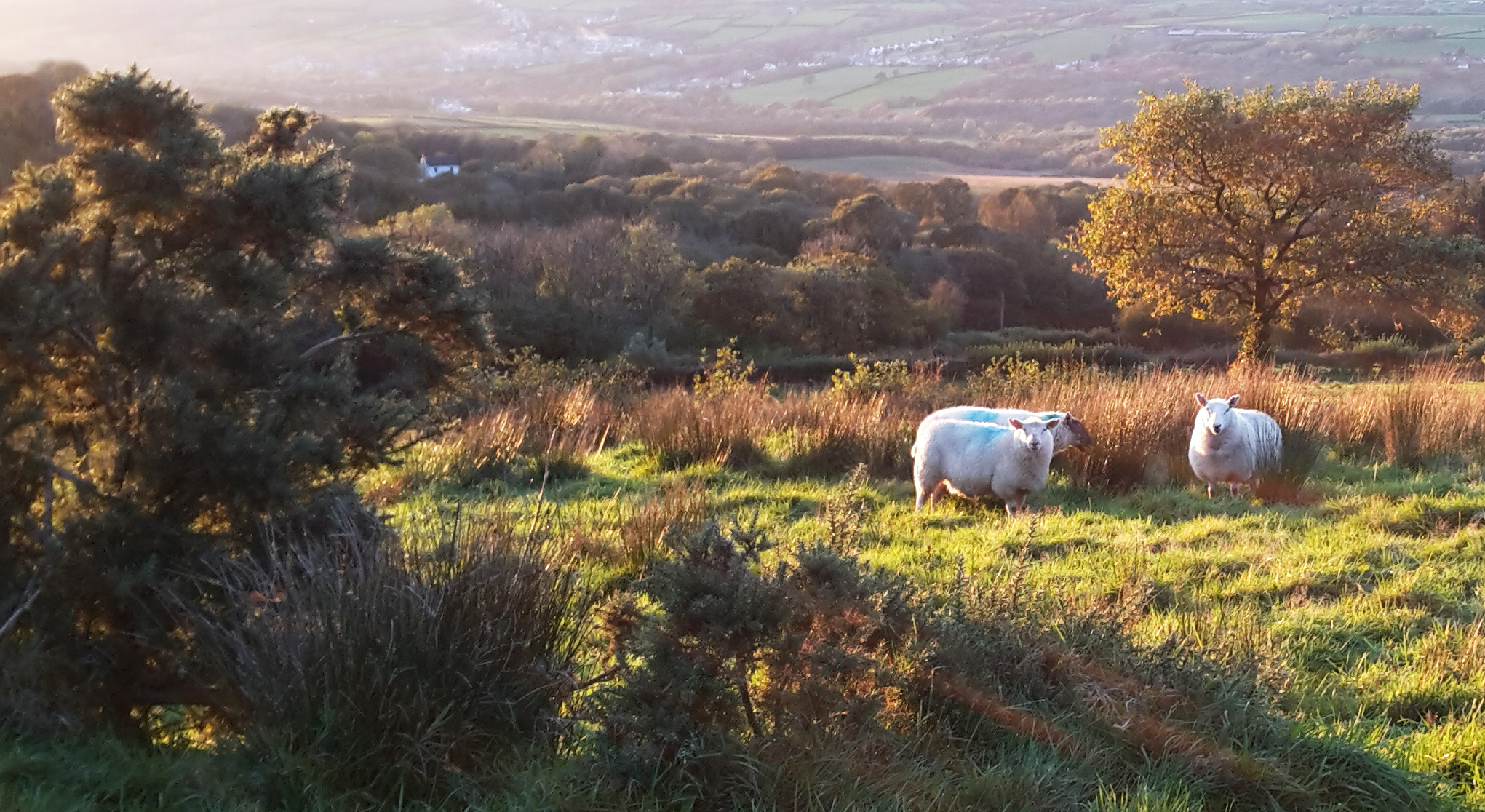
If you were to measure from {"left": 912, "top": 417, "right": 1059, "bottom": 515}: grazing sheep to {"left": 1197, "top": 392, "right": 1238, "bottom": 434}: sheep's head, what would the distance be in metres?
1.47

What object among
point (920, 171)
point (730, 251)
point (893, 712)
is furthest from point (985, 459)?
point (920, 171)

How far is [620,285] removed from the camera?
40.8m

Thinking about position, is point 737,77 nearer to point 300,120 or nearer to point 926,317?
point 926,317

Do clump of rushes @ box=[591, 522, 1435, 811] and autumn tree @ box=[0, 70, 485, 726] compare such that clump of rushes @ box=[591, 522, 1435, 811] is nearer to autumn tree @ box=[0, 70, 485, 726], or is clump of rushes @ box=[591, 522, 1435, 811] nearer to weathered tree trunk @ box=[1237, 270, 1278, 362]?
autumn tree @ box=[0, 70, 485, 726]

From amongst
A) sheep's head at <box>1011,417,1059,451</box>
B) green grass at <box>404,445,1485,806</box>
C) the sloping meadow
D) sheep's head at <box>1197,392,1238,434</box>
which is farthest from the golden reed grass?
sheep's head at <box>1011,417,1059,451</box>

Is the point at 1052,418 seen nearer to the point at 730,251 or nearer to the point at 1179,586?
the point at 1179,586

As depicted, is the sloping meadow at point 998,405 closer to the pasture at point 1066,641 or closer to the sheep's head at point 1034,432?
the pasture at point 1066,641

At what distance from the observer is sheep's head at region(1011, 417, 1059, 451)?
894 cm

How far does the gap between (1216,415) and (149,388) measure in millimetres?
8420

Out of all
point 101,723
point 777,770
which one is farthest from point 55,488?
point 777,770

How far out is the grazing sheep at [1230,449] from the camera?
9633mm

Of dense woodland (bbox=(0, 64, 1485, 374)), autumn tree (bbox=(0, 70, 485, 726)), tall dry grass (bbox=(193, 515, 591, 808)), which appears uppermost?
autumn tree (bbox=(0, 70, 485, 726))

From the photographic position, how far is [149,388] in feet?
15.9

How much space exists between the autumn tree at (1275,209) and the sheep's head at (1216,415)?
1873 cm
